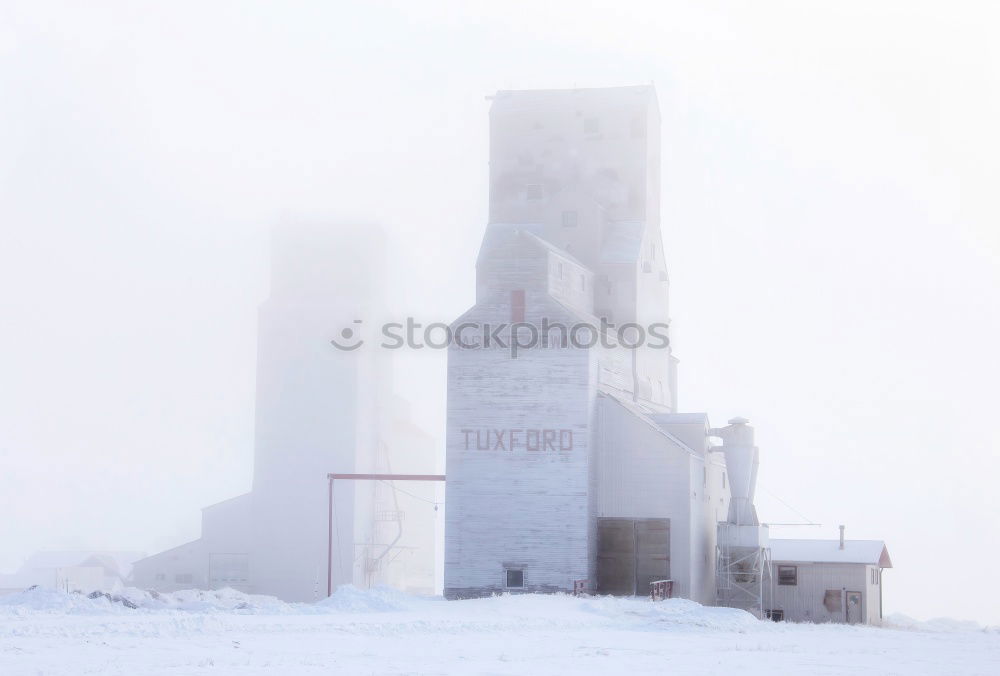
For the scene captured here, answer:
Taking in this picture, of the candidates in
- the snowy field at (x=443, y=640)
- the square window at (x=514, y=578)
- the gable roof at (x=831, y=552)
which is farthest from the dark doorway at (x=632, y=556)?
the gable roof at (x=831, y=552)

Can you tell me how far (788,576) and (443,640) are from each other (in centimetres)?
2384

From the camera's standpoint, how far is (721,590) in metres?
51.4

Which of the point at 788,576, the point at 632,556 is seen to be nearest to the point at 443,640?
the point at 632,556

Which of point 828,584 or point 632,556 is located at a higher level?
point 632,556

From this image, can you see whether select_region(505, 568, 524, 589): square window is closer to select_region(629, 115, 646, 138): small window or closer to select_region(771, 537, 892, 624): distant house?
select_region(771, 537, 892, 624): distant house

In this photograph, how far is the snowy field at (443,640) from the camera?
90.4 ft

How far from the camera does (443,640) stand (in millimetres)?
33094

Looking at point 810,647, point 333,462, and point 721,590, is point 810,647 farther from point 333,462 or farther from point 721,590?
point 333,462

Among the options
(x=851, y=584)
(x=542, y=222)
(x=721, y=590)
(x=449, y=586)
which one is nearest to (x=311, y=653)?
(x=449, y=586)

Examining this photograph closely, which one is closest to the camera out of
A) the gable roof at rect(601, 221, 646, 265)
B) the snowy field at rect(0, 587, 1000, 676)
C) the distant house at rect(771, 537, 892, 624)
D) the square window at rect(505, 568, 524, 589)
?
the snowy field at rect(0, 587, 1000, 676)

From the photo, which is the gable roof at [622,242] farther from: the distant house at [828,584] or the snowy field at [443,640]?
the snowy field at [443,640]

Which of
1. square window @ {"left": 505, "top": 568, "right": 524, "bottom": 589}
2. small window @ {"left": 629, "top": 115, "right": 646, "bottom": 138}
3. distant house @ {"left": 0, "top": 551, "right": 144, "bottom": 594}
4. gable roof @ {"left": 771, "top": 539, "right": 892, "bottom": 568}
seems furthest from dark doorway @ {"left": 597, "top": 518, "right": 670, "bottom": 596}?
distant house @ {"left": 0, "top": 551, "right": 144, "bottom": 594}

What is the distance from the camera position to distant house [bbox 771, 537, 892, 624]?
52094 millimetres

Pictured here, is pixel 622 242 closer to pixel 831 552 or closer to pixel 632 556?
pixel 632 556
